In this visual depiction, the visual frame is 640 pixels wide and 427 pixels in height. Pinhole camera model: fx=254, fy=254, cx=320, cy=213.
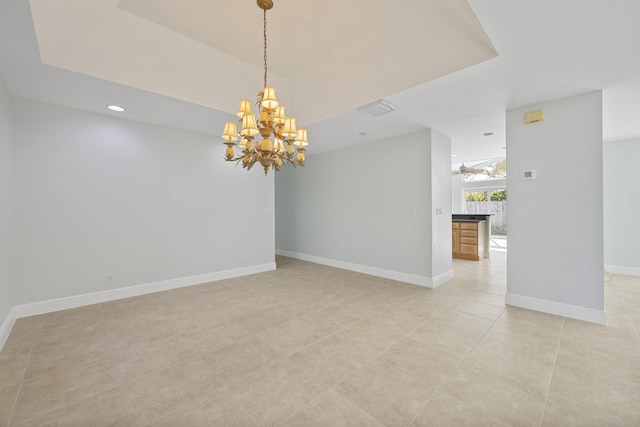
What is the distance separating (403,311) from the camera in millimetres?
3236

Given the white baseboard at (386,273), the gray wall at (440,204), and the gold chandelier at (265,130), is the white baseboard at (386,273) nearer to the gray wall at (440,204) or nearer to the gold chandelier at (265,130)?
the gray wall at (440,204)

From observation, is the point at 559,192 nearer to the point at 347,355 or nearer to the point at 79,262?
the point at 347,355

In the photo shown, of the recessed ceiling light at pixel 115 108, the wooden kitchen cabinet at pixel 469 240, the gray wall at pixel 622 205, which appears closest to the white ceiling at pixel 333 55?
the recessed ceiling light at pixel 115 108

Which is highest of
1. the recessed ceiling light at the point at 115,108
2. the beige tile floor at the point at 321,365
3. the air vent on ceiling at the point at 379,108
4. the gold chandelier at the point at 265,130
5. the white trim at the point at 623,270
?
the recessed ceiling light at the point at 115,108

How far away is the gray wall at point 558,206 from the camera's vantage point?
289cm

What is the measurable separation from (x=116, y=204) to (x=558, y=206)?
19.6ft

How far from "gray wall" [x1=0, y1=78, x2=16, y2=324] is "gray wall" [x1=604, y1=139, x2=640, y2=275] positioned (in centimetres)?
912

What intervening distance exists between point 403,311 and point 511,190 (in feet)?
7.16

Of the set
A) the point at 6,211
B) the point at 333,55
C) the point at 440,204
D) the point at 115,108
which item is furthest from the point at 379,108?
the point at 6,211

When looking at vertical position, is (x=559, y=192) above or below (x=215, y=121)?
below

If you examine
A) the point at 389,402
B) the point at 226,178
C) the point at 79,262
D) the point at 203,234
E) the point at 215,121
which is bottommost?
the point at 389,402

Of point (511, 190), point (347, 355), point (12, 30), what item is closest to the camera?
point (12, 30)

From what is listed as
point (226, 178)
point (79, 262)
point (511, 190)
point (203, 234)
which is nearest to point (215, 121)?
point (226, 178)

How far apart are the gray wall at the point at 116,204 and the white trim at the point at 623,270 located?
7091 mm
